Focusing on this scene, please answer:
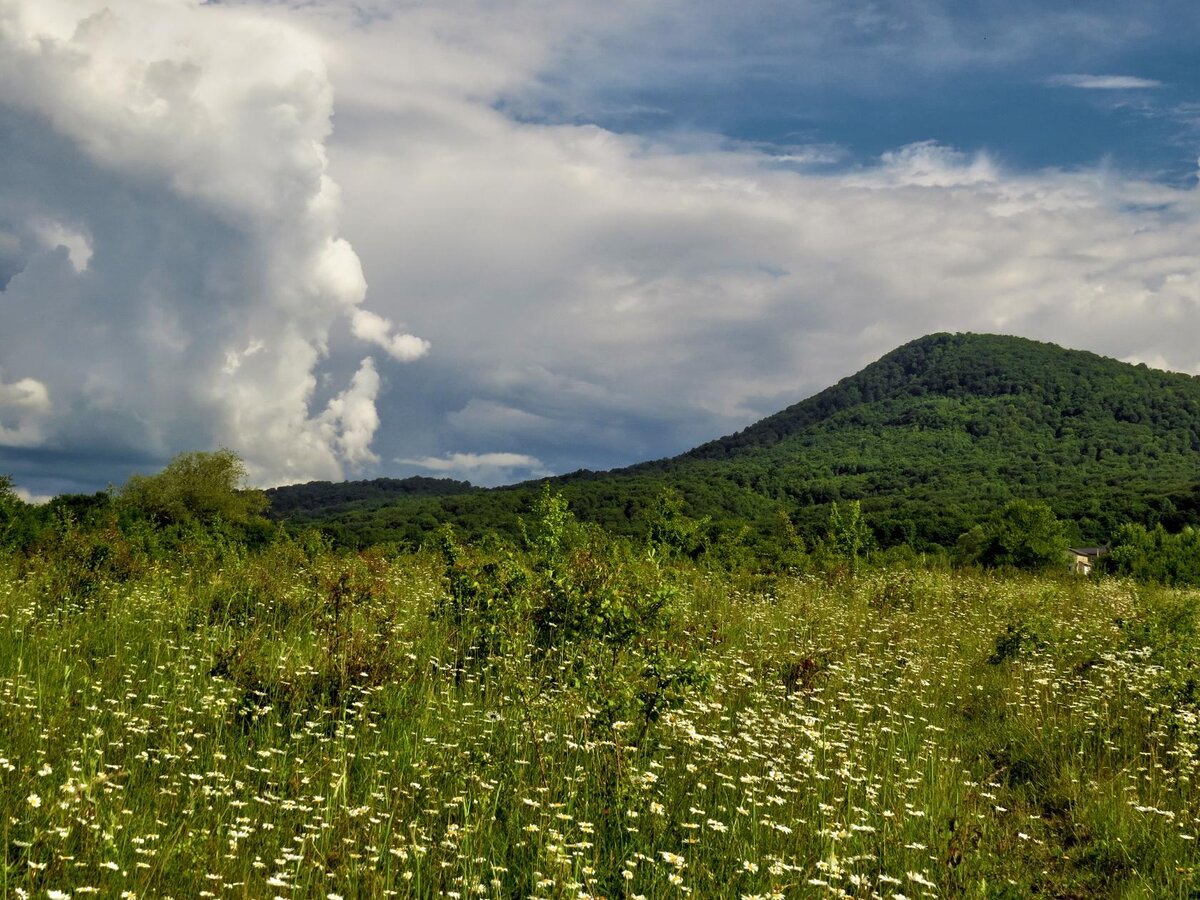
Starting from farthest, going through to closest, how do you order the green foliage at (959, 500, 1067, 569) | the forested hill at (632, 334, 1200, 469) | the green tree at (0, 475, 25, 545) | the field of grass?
1. the forested hill at (632, 334, 1200, 469)
2. the green foliage at (959, 500, 1067, 569)
3. the green tree at (0, 475, 25, 545)
4. the field of grass

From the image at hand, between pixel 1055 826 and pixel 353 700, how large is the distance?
5956 millimetres

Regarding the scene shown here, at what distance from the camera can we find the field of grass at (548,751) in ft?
14.8

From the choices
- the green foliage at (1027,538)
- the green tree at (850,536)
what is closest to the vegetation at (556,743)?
the green tree at (850,536)

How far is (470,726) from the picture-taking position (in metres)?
6.76

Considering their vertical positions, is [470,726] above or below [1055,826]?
above

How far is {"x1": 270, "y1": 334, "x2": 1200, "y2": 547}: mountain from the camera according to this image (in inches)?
3120

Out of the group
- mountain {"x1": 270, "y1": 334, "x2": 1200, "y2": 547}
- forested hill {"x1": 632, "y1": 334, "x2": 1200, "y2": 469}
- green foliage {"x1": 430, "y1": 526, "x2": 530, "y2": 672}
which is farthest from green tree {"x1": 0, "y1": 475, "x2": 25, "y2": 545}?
forested hill {"x1": 632, "y1": 334, "x2": 1200, "y2": 469}

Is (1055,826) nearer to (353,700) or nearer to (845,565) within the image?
(353,700)

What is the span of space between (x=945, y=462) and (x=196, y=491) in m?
119

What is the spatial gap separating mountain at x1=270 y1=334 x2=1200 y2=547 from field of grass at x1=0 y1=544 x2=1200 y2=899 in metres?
53.4

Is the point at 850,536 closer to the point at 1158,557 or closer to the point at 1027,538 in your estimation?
the point at 1027,538

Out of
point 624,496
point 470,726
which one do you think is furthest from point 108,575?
point 624,496

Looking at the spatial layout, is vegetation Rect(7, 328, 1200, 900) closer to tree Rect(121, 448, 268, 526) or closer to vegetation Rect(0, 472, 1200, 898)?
vegetation Rect(0, 472, 1200, 898)

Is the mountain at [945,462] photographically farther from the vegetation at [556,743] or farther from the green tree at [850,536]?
the vegetation at [556,743]
